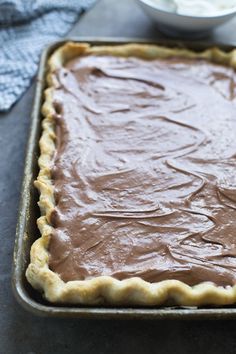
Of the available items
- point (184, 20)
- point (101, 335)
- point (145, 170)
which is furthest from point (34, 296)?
point (184, 20)

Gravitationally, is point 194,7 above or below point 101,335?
above

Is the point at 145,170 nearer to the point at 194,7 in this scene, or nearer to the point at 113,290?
the point at 113,290

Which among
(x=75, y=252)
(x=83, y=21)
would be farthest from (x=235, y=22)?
(x=75, y=252)

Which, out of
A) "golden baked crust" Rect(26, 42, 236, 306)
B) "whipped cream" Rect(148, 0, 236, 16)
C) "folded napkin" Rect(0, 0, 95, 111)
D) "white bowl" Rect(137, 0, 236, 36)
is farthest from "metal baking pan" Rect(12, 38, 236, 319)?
"whipped cream" Rect(148, 0, 236, 16)

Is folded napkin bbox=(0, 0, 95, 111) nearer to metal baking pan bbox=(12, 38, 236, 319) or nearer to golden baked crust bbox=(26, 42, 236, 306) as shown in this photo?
metal baking pan bbox=(12, 38, 236, 319)

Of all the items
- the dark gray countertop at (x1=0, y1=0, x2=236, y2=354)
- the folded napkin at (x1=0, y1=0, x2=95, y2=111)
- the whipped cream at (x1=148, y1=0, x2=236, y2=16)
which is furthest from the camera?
the whipped cream at (x1=148, y1=0, x2=236, y2=16)

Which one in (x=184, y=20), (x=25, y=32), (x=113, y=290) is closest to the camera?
(x=113, y=290)

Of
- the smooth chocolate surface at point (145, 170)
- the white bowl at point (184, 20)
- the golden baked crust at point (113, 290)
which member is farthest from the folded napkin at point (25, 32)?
the golden baked crust at point (113, 290)
